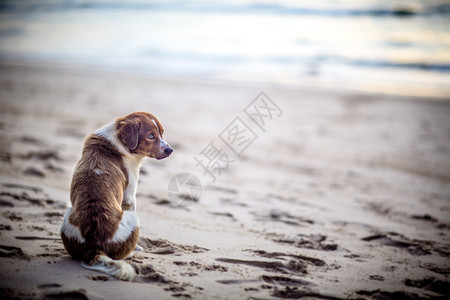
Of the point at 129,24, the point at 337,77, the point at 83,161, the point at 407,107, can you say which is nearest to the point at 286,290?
the point at 83,161

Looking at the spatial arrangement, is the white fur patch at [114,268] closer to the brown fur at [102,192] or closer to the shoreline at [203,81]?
the brown fur at [102,192]

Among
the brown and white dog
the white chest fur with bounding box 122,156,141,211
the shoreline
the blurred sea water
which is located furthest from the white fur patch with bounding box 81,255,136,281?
the blurred sea water

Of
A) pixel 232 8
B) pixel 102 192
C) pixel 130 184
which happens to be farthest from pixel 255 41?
pixel 102 192

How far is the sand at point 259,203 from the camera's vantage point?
327 centimetres

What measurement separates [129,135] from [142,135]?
15cm

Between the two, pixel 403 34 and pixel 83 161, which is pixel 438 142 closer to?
pixel 83 161

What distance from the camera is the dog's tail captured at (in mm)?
3051

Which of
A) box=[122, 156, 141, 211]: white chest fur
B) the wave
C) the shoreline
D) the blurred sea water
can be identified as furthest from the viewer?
the wave

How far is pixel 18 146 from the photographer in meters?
6.98

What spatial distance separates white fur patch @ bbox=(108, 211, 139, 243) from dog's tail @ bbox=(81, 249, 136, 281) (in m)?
0.15

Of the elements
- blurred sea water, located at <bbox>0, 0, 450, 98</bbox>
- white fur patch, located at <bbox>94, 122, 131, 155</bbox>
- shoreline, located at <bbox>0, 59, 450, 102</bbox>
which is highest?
blurred sea water, located at <bbox>0, 0, 450, 98</bbox>

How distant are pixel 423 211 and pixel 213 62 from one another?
1564 centimetres

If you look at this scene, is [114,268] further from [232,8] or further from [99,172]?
[232,8]

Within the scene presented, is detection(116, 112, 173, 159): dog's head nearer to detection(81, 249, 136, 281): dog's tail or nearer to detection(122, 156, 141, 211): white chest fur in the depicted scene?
detection(122, 156, 141, 211): white chest fur
